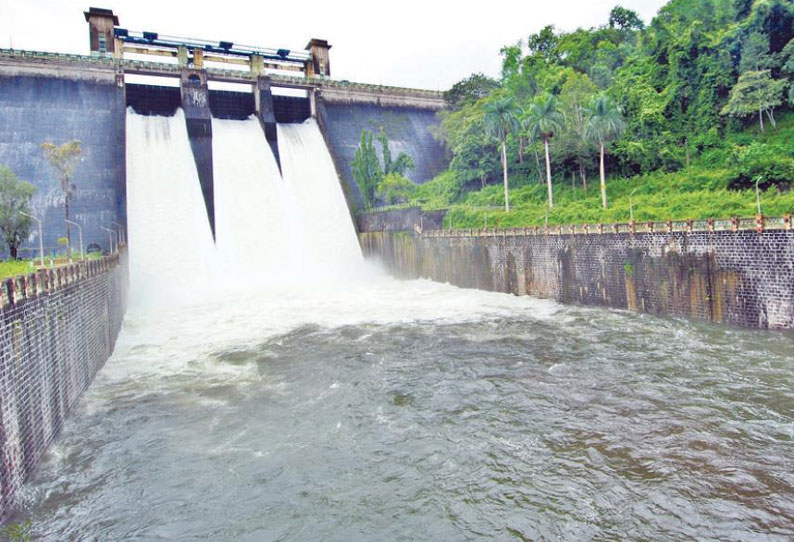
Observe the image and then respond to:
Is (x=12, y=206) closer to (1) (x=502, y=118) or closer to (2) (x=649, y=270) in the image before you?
(2) (x=649, y=270)

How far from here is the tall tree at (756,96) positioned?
3153 cm

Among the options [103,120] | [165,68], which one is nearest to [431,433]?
[103,120]

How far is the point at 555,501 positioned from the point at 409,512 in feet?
7.87

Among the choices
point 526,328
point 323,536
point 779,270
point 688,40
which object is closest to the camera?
point 323,536

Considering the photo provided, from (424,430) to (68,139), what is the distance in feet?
128

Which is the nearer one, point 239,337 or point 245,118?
point 239,337

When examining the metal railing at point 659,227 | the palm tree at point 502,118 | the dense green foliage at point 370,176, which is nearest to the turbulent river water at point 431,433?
the metal railing at point 659,227

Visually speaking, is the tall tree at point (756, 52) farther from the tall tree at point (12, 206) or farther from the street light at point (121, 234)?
the tall tree at point (12, 206)

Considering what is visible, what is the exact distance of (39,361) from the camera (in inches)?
413

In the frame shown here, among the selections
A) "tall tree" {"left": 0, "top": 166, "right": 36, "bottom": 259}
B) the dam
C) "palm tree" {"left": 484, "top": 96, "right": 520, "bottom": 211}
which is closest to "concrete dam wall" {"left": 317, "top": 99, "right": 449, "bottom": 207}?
"palm tree" {"left": 484, "top": 96, "right": 520, "bottom": 211}

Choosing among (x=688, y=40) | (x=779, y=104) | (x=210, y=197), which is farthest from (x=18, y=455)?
(x=688, y=40)

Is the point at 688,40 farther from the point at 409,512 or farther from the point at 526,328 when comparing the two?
the point at 409,512

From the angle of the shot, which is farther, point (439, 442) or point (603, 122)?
point (603, 122)

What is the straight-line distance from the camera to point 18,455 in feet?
29.2
